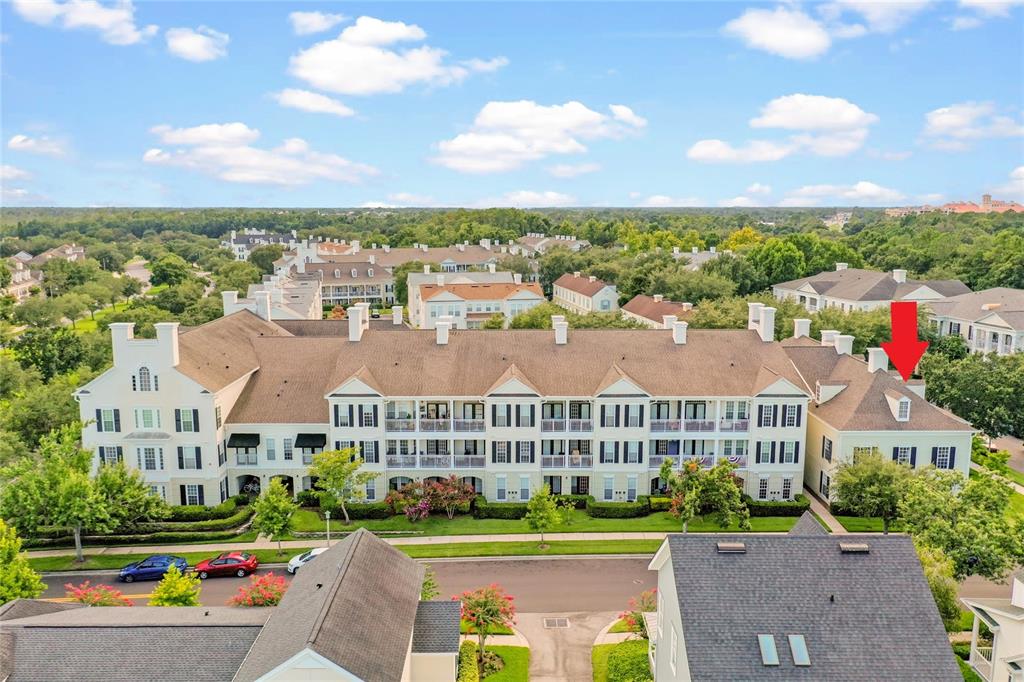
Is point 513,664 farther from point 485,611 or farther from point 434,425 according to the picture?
point 434,425

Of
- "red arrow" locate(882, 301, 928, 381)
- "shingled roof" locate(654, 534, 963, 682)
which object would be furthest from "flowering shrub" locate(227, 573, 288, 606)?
"red arrow" locate(882, 301, 928, 381)

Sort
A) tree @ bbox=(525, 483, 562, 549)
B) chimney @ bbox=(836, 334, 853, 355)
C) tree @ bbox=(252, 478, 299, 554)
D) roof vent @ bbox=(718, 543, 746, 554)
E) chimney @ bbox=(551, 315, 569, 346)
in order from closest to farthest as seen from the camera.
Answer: roof vent @ bbox=(718, 543, 746, 554)
tree @ bbox=(252, 478, 299, 554)
tree @ bbox=(525, 483, 562, 549)
chimney @ bbox=(551, 315, 569, 346)
chimney @ bbox=(836, 334, 853, 355)

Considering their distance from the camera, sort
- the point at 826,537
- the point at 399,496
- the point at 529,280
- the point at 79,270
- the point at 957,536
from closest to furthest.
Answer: the point at 826,537 < the point at 957,536 < the point at 399,496 < the point at 529,280 < the point at 79,270

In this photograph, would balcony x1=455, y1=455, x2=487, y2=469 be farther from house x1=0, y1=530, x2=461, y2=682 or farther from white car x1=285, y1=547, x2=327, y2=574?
house x1=0, y1=530, x2=461, y2=682

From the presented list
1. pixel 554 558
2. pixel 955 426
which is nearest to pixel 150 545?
pixel 554 558

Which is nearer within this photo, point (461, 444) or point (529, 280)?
point (461, 444)

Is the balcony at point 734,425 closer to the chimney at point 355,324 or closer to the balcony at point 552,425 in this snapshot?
the balcony at point 552,425

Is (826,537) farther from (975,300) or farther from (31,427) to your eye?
(975,300)
